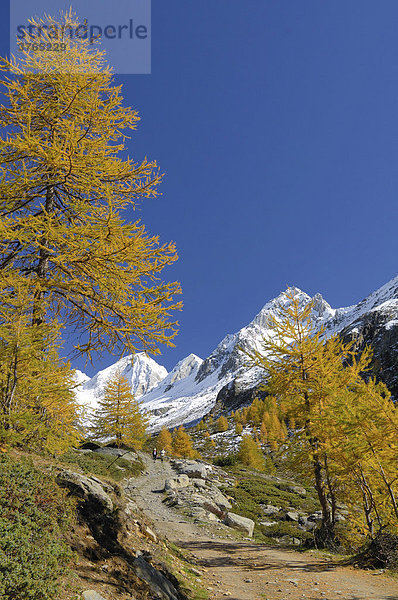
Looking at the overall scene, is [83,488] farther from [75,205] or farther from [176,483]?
[176,483]

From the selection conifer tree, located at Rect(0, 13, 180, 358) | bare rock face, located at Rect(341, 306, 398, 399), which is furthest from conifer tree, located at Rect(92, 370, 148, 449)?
bare rock face, located at Rect(341, 306, 398, 399)

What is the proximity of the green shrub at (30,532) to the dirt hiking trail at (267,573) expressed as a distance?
346 centimetres

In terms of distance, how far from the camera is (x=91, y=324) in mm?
7336

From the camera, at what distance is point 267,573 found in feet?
24.5

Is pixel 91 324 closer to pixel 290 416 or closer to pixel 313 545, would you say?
pixel 290 416

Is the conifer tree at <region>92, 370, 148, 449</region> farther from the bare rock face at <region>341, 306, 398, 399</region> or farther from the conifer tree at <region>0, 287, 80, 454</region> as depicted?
the bare rock face at <region>341, 306, 398, 399</region>

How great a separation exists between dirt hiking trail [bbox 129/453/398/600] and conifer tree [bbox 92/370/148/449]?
45.4ft

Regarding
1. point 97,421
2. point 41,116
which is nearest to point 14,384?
point 41,116

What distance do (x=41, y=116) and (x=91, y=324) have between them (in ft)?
15.9

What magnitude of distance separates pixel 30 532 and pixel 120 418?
24.2m

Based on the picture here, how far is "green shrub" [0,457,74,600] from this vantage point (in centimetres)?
297

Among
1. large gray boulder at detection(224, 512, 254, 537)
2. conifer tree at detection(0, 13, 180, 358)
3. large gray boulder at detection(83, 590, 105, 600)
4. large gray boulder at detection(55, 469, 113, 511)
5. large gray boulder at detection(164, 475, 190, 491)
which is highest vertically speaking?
conifer tree at detection(0, 13, 180, 358)

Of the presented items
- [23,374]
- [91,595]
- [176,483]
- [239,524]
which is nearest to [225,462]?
[176,483]

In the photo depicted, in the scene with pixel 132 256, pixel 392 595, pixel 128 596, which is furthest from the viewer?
pixel 132 256
